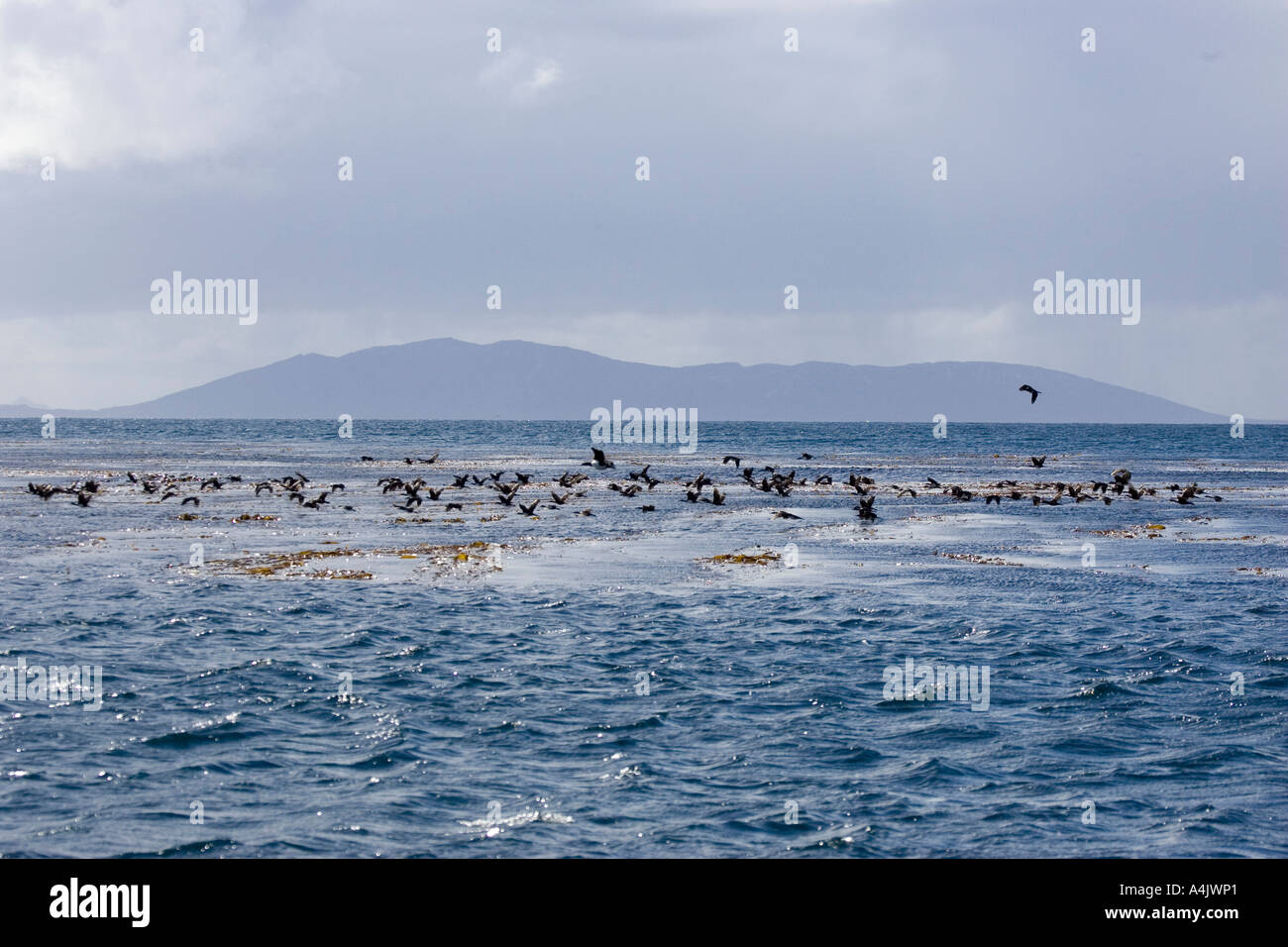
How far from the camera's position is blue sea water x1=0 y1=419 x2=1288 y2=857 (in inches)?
453

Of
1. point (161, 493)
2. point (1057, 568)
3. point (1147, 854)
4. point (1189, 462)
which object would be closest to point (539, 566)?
point (1057, 568)

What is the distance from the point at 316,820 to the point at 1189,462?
99889mm

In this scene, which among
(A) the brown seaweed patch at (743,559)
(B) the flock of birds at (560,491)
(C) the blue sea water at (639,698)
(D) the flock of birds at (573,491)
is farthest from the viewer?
(B) the flock of birds at (560,491)

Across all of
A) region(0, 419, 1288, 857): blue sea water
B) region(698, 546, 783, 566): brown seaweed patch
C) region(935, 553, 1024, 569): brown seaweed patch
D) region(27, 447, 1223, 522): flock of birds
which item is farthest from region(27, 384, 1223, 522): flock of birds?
region(698, 546, 783, 566): brown seaweed patch

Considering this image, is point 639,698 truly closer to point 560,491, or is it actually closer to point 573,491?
point 573,491

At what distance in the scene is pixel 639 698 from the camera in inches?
645

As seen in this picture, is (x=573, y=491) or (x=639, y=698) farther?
(x=573, y=491)

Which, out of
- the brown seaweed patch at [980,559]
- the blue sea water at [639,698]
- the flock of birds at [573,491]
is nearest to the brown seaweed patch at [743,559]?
the blue sea water at [639,698]

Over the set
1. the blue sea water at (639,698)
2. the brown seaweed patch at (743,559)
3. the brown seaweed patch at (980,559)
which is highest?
the brown seaweed patch at (743,559)

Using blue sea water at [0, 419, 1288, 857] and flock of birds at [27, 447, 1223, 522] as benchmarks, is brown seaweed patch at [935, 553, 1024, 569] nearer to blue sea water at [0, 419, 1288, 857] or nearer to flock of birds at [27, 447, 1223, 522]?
blue sea water at [0, 419, 1288, 857]

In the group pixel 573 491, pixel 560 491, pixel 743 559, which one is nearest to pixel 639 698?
pixel 743 559

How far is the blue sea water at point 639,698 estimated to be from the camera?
37.8ft

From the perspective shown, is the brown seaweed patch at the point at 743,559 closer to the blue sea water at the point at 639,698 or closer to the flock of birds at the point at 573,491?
the blue sea water at the point at 639,698
